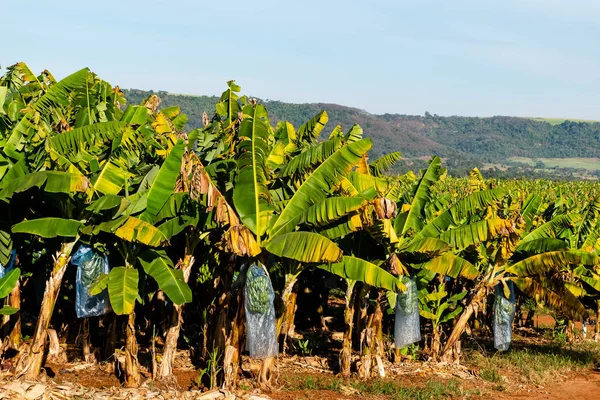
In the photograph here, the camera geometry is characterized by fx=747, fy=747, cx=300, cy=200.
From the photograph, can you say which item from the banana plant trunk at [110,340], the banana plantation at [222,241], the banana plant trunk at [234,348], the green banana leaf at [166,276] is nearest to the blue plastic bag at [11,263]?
the banana plantation at [222,241]

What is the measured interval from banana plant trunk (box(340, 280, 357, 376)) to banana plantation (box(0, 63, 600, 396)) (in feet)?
0.09

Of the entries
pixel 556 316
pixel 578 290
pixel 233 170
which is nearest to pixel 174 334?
pixel 233 170

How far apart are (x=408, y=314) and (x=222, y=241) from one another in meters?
4.00

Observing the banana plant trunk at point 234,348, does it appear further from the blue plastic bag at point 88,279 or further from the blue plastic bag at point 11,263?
the blue plastic bag at point 11,263

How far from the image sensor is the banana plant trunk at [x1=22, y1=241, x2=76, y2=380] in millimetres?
11039

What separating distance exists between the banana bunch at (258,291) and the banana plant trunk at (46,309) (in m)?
2.68

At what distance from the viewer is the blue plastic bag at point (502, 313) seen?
13.7 metres

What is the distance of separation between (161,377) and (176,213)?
2722 millimetres

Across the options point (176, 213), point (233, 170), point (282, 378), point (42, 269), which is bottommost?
point (282, 378)

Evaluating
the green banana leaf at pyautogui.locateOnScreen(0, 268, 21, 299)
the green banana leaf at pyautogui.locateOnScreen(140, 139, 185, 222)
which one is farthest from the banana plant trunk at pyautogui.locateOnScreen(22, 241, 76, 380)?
the green banana leaf at pyautogui.locateOnScreen(140, 139, 185, 222)

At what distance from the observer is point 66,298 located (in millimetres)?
12875

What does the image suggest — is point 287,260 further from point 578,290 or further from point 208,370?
point 578,290

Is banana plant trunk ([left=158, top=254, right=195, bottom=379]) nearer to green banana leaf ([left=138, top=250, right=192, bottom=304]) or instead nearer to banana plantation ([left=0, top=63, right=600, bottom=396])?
banana plantation ([left=0, top=63, right=600, bottom=396])

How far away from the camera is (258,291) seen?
A: 10.7 metres
